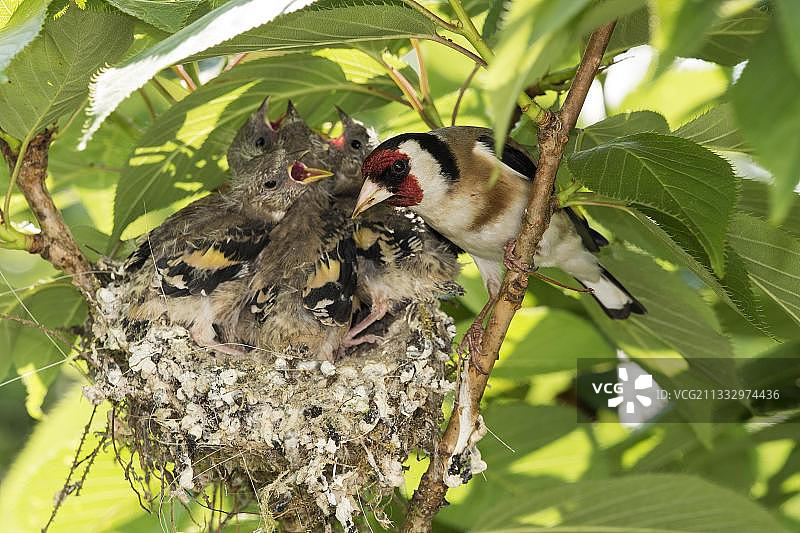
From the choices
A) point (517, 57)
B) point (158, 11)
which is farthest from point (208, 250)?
point (517, 57)

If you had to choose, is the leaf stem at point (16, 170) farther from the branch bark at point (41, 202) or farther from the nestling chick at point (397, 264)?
the nestling chick at point (397, 264)

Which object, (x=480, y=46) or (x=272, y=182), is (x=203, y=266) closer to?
(x=272, y=182)

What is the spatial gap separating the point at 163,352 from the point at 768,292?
4.52 ft

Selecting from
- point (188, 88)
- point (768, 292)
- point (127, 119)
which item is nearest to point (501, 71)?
point (768, 292)

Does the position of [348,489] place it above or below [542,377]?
below

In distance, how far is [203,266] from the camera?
7.20 ft

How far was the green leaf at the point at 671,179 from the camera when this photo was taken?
110 centimetres

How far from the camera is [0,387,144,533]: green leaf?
7.28 feet

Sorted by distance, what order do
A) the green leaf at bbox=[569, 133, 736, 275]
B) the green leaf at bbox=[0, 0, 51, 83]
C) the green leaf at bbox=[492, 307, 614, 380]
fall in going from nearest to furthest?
the green leaf at bbox=[569, 133, 736, 275] < the green leaf at bbox=[0, 0, 51, 83] < the green leaf at bbox=[492, 307, 614, 380]

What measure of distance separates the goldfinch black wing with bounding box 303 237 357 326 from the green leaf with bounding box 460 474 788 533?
0.64 metres

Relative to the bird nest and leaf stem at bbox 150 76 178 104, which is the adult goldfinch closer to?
the bird nest

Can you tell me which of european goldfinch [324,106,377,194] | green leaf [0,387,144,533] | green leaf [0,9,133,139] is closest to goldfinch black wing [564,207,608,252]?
european goldfinch [324,106,377,194]

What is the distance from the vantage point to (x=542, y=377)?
2.68 meters

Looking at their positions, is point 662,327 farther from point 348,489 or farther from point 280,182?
point 280,182
